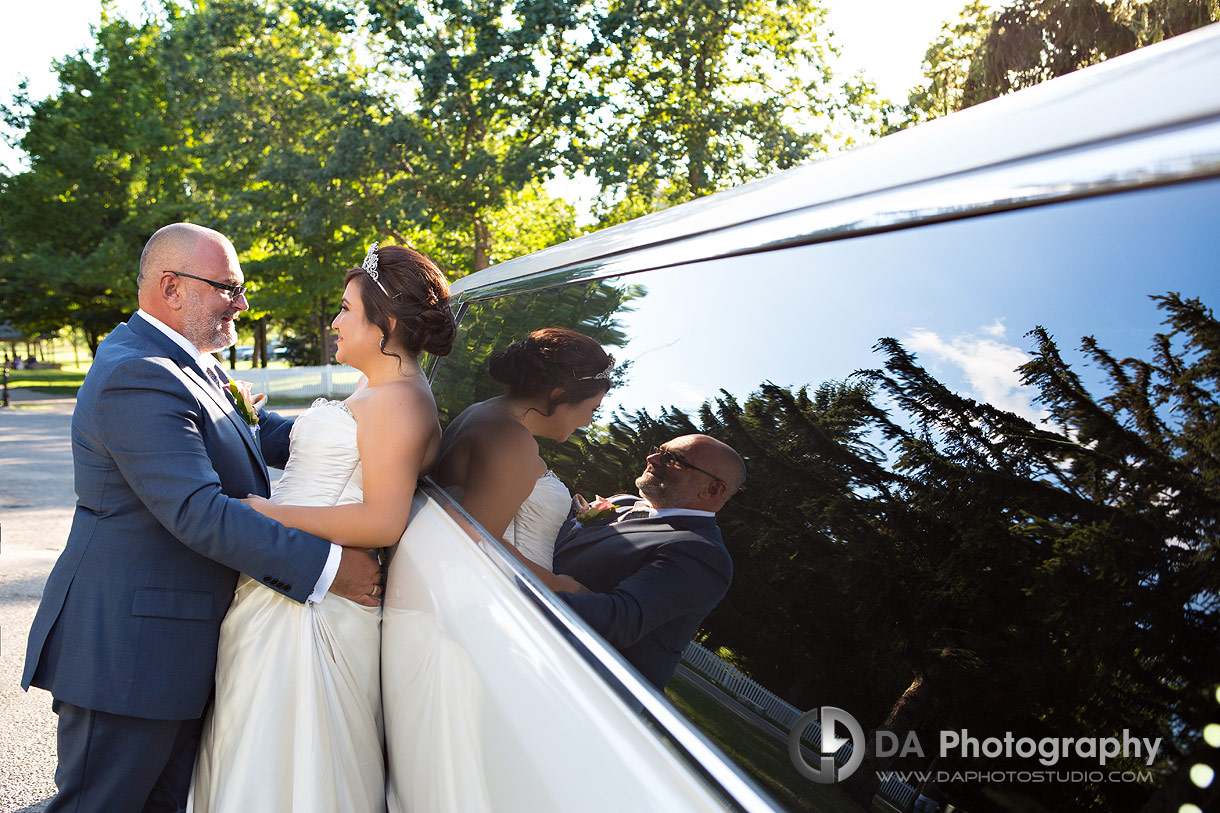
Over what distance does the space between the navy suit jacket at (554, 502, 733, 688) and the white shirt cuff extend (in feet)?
3.36

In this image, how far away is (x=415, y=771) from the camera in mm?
1879

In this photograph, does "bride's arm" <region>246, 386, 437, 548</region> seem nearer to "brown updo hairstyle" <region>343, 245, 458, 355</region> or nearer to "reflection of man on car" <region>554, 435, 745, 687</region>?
"brown updo hairstyle" <region>343, 245, 458, 355</region>

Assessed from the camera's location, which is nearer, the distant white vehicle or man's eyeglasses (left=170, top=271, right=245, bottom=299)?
the distant white vehicle

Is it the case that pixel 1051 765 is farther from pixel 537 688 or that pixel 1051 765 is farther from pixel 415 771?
pixel 415 771

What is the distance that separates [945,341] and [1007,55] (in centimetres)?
1032

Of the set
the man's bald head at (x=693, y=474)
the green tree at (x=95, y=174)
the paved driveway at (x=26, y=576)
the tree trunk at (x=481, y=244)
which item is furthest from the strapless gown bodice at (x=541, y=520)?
the green tree at (x=95, y=174)

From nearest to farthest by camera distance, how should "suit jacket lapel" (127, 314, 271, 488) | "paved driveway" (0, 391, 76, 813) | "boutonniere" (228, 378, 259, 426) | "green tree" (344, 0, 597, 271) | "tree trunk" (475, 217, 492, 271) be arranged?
"suit jacket lapel" (127, 314, 271, 488) → "boutonniere" (228, 378, 259, 426) → "paved driveway" (0, 391, 76, 813) → "green tree" (344, 0, 597, 271) → "tree trunk" (475, 217, 492, 271)

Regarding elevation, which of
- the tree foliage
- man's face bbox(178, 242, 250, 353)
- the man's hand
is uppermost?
the tree foliage

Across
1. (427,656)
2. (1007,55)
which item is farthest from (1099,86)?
(1007,55)

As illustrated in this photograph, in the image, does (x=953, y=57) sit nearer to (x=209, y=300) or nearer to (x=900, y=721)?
(x=209, y=300)

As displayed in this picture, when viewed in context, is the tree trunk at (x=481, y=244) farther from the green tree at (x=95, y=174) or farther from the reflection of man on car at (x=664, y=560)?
the reflection of man on car at (x=664, y=560)

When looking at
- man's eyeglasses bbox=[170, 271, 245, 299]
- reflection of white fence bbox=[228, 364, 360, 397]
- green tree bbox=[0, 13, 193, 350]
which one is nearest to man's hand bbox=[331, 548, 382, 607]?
man's eyeglasses bbox=[170, 271, 245, 299]

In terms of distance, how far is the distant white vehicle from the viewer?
67 cm

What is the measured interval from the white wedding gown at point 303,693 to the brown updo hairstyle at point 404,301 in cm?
27
